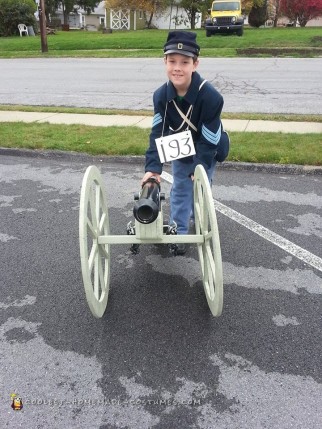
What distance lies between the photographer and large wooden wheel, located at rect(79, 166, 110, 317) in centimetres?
227

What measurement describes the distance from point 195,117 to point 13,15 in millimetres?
34371

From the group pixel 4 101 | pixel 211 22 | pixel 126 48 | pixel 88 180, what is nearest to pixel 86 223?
pixel 88 180

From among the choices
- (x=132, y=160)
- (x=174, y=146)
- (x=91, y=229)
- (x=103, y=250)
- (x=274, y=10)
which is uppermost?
(x=274, y=10)

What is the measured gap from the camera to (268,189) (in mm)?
4914

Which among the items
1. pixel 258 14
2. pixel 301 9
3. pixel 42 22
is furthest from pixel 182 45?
pixel 258 14

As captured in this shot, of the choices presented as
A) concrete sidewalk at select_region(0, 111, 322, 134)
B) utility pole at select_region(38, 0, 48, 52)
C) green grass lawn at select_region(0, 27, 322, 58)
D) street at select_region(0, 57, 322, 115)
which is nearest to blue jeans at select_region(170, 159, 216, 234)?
concrete sidewalk at select_region(0, 111, 322, 134)

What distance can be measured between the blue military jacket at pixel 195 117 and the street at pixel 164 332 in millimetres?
873

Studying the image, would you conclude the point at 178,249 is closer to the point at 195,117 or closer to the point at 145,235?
the point at 145,235

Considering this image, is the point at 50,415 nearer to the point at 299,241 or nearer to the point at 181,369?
the point at 181,369

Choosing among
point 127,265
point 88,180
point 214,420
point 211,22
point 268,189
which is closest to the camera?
point 214,420

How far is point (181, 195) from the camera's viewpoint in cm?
341

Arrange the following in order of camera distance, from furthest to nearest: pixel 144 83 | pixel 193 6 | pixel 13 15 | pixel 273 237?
pixel 193 6 → pixel 13 15 → pixel 144 83 → pixel 273 237

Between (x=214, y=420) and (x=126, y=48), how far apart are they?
77.8ft

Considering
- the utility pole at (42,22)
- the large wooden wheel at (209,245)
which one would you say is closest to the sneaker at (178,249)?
the large wooden wheel at (209,245)
